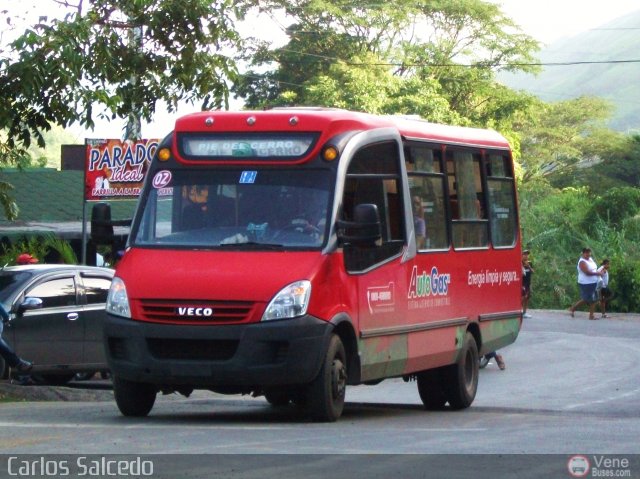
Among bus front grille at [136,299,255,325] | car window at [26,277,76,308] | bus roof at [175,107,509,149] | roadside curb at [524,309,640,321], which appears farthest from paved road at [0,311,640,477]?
roadside curb at [524,309,640,321]

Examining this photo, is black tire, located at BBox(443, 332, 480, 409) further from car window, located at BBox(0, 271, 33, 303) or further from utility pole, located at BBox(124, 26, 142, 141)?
car window, located at BBox(0, 271, 33, 303)

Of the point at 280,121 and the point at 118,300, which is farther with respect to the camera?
the point at 280,121

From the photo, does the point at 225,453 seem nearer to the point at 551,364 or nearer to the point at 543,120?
the point at 551,364

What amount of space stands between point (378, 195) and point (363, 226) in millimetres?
1253

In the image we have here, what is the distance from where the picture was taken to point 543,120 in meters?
76.8

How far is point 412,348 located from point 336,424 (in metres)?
1.90

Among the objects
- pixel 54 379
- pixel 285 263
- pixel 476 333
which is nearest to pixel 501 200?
pixel 476 333

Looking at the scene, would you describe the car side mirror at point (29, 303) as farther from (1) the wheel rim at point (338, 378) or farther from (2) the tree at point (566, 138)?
(2) the tree at point (566, 138)

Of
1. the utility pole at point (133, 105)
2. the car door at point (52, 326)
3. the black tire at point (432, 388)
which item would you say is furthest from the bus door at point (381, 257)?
the car door at point (52, 326)

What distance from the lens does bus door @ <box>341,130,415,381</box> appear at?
12477 millimetres

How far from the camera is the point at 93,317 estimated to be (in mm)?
17594

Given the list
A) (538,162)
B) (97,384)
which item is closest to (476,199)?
(97,384)

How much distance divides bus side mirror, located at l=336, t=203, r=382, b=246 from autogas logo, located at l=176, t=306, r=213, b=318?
1.42m

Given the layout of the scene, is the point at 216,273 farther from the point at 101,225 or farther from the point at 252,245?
the point at 101,225
